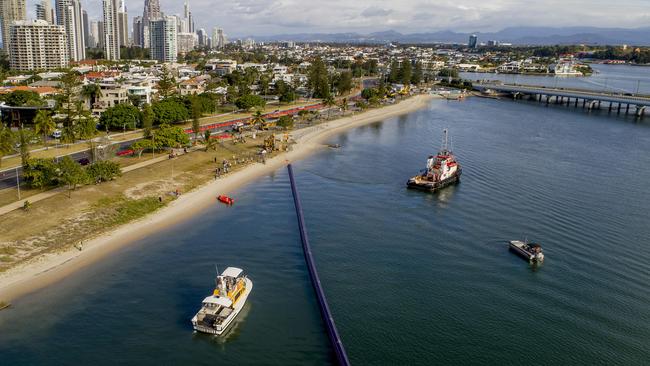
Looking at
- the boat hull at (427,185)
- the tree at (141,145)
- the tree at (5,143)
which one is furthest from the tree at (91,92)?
the boat hull at (427,185)

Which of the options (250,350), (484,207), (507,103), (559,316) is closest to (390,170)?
(484,207)

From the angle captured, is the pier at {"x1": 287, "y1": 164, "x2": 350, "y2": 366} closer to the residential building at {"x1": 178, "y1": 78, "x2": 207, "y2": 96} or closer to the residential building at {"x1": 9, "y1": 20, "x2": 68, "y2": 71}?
Answer: the residential building at {"x1": 178, "y1": 78, "x2": 207, "y2": 96}

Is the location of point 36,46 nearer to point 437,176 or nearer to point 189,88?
point 189,88

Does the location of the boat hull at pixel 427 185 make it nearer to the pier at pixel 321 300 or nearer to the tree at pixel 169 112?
the pier at pixel 321 300

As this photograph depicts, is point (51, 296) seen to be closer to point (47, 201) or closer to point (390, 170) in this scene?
point (47, 201)

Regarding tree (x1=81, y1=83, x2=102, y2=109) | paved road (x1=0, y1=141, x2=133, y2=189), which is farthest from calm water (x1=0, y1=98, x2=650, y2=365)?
tree (x1=81, y1=83, x2=102, y2=109)

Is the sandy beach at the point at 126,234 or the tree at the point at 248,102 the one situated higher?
the tree at the point at 248,102
